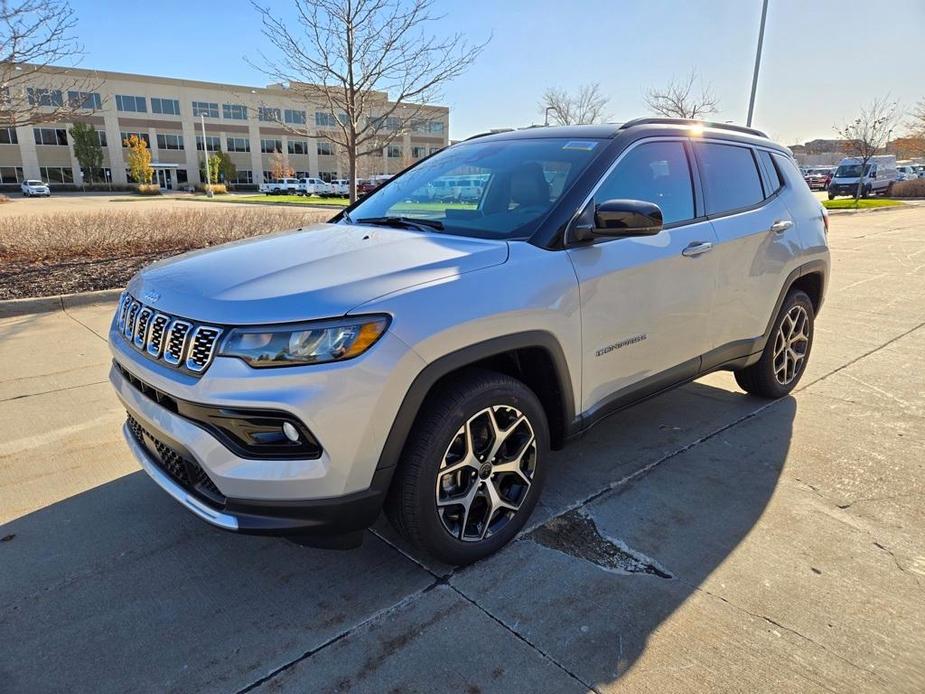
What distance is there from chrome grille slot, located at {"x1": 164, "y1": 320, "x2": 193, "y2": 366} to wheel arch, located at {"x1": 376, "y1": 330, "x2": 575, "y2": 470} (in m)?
0.82

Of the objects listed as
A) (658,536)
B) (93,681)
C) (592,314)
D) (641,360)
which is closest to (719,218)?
(641,360)

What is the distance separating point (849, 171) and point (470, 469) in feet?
A: 128

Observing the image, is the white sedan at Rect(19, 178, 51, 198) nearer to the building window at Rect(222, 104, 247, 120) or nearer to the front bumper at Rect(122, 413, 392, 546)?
the building window at Rect(222, 104, 247, 120)

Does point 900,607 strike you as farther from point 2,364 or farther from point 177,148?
point 177,148

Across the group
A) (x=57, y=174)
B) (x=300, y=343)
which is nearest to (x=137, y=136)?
(x=57, y=174)

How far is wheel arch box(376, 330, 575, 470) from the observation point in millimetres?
2256

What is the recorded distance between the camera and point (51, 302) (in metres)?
7.18

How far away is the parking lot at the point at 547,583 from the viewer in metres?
2.13

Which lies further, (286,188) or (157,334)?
(286,188)

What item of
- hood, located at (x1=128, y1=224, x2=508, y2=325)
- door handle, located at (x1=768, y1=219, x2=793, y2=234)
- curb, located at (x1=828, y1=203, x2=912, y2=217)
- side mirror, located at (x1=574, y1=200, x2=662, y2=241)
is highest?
side mirror, located at (x1=574, y1=200, x2=662, y2=241)

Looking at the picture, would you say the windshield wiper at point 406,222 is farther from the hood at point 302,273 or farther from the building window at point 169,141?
the building window at point 169,141

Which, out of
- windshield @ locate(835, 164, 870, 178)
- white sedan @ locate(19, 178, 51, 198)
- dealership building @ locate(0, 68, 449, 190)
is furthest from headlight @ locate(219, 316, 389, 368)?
white sedan @ locate(19, 178, 51, 198)

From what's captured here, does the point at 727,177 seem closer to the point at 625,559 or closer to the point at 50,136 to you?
the point at 625,559

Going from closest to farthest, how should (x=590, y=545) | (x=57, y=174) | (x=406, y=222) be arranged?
(x=590, y=545) < (x=406, y=222) < (x=57, y=174)
